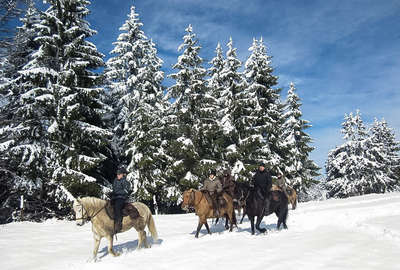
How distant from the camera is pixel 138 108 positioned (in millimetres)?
21984

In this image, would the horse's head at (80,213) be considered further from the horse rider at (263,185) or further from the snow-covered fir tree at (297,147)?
the snow-covered fir tree at (297,147)

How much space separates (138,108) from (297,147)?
18.5 m

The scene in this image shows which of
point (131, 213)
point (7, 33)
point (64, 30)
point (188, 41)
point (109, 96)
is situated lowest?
point (131, 213)

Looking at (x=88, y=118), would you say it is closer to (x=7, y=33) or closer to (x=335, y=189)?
(x=7, y=33)

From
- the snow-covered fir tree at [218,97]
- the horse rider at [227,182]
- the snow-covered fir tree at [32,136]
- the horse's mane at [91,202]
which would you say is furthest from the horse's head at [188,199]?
the snow-covered fir tree at [218,97]

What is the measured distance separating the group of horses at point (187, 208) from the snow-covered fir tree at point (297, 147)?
1649 cm

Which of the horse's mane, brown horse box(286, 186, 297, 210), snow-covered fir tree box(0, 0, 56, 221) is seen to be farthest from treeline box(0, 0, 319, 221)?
the horse's mane

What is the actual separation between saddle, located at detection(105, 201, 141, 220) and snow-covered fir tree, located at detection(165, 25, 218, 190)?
493 inches

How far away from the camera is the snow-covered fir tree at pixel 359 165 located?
37.7 meters

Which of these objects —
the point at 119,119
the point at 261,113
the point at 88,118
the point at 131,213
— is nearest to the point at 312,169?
the point at 261,113

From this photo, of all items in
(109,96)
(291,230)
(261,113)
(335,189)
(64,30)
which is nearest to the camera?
(291,230)

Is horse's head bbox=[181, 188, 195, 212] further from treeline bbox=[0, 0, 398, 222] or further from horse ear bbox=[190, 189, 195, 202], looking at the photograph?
treeline bbox=[0, 0, 398, 222]

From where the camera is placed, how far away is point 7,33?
27.7ft

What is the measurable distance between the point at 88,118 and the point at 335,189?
36.9 metres
